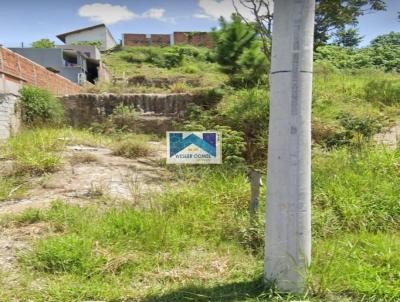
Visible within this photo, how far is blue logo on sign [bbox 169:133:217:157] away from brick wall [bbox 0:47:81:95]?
5239 mm

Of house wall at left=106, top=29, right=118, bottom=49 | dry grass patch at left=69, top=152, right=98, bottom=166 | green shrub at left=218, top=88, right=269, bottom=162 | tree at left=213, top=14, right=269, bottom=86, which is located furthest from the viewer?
house wall at left=106, top=29, right=118, bottom=49

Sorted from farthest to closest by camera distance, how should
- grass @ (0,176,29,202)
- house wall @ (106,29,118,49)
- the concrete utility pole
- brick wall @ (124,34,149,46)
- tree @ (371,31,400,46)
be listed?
brick wall @ (124,34,149,46)
house wall @ (106,29,118,49)
tree @ (371,31,400,46)
grass @ (0,176,29,202)
the concrete utility pole

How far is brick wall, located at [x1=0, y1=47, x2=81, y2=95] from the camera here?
7.65 m

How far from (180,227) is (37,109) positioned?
20.1ft

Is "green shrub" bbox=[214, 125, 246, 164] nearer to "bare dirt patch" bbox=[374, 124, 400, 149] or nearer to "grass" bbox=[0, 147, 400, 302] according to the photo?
"grass" bbox=[0, 147, 400, 302]

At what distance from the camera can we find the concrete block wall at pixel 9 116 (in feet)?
24.2

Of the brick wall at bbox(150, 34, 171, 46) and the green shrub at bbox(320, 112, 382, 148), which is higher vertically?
the brick wall at bbox(150, 34, 171, 46)

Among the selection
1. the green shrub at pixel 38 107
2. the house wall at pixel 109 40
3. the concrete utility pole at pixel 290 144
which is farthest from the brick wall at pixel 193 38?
the concrete utility pole at pixel 290 144

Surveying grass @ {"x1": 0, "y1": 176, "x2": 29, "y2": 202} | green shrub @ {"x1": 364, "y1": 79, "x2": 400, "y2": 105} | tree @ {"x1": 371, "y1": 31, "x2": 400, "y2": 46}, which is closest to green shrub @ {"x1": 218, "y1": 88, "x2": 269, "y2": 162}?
green shrub @ {"x1": 364, "y1": 79, "x2": 400, "y2": 105}

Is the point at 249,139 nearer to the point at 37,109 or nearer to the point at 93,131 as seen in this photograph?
the point at 93,131

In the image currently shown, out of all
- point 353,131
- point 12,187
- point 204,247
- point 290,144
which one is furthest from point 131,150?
point 290,144

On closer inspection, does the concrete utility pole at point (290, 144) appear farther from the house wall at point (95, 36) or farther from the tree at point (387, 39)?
the house wall at point (95, 36)

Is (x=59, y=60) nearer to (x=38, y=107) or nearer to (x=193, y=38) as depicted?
(x=38, y=107)

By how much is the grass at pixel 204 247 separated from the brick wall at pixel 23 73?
17.2 ft
